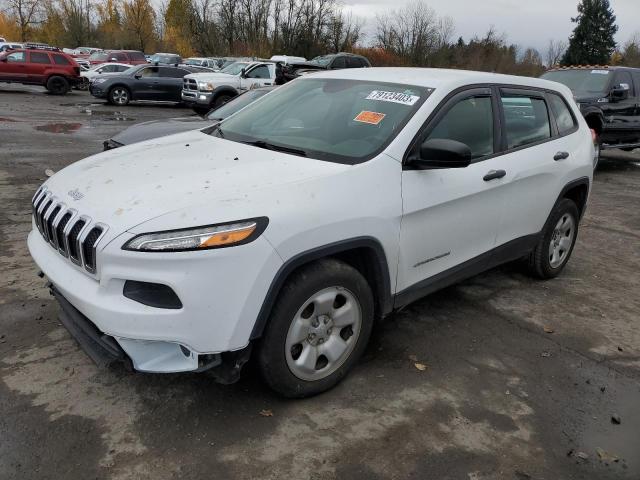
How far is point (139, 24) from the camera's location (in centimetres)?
6488

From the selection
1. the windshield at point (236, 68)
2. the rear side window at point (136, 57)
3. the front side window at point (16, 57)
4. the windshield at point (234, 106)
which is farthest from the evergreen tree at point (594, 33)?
the windshield at point (234, 106)

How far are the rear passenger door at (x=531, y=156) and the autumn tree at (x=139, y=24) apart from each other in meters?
67.0

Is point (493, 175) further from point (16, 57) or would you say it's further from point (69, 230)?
point (16, 57)

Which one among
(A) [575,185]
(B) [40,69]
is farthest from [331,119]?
(B) [40,69]

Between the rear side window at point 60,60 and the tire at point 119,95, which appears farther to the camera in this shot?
the rear side window at point 60,60

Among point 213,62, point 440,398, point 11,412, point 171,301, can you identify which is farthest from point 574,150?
point 213,62

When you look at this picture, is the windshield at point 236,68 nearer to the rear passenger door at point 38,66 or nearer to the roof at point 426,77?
the rear passenger door at point 38,66

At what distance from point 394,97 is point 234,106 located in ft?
15.8

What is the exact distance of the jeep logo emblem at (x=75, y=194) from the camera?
2861 mm

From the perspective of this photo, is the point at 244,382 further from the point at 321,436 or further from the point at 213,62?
the point at 213,62

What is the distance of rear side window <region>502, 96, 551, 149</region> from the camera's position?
4.11m

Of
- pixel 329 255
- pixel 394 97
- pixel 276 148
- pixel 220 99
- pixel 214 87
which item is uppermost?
pixel 394 97

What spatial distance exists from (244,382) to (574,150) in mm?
3465

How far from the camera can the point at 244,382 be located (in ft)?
10.4
